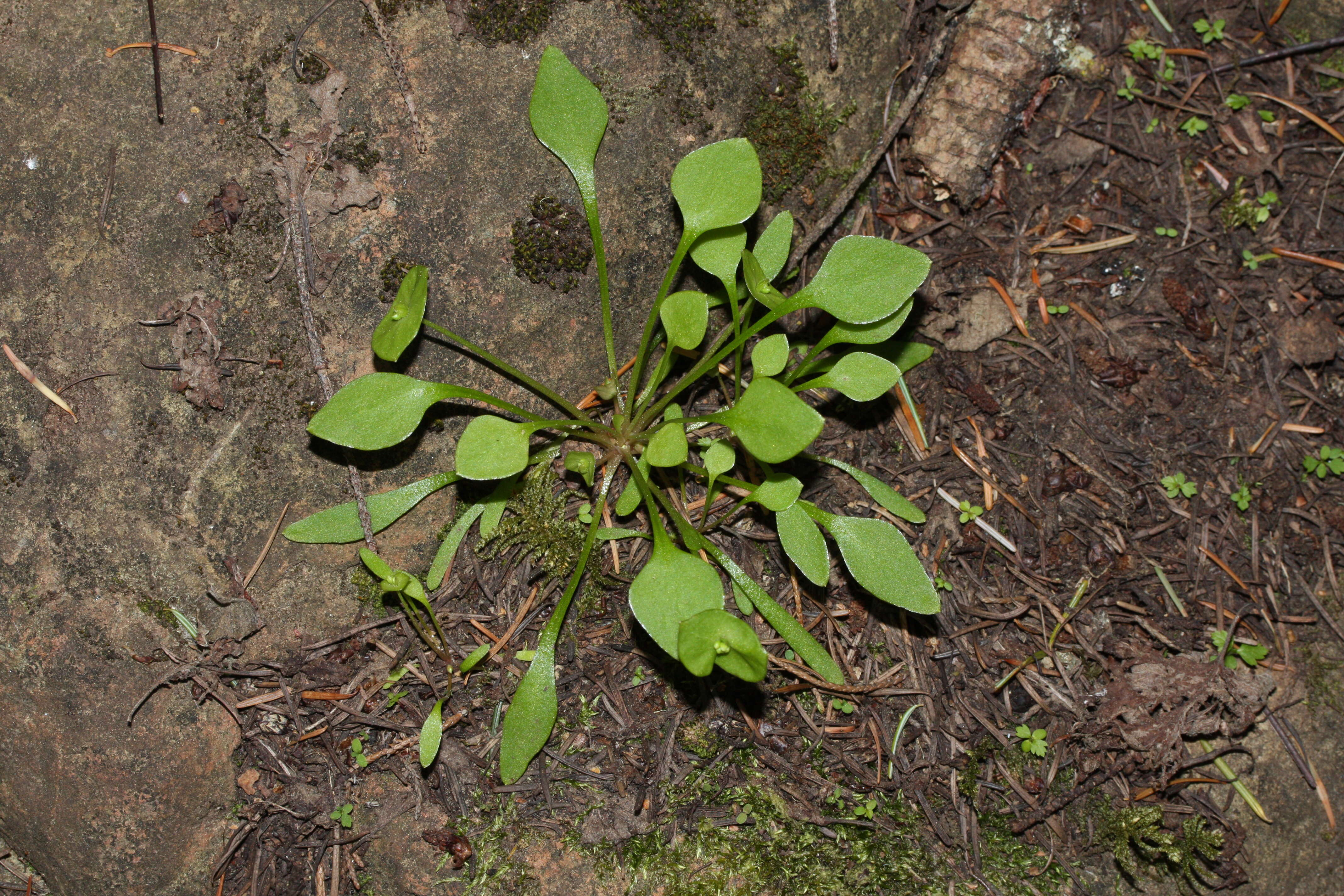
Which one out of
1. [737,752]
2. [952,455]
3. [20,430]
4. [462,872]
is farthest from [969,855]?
[20,430]

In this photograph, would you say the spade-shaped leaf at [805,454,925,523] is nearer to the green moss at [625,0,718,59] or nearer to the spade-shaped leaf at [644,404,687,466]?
the spade-shaped leaf at [644,404,687,466]

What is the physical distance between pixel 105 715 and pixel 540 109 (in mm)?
2133

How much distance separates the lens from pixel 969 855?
2359 mm

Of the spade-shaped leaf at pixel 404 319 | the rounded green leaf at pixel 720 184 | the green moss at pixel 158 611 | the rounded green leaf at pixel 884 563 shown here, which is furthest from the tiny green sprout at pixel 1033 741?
the green moss at pixel 158 611

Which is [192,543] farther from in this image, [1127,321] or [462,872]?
[1127,321]

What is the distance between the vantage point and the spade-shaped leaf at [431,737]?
233cm

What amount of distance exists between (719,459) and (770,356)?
1.08ft

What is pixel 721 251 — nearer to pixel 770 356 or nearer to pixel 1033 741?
pixel 770 356

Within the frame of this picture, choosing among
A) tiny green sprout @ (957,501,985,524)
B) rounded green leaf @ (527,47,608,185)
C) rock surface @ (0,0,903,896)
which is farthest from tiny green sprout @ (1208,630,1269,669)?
rock surface @ (0,0,903,896)

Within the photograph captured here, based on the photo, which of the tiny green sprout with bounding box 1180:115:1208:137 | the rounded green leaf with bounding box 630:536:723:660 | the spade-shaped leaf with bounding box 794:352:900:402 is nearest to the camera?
the rounded green leaf with bounding box 630:536:723:660

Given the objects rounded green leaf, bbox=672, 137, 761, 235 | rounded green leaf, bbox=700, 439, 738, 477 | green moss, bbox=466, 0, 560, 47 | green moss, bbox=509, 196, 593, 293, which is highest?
green moss, bbox=466, 0, 560, 47

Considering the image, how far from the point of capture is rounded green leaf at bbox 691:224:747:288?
2.52m

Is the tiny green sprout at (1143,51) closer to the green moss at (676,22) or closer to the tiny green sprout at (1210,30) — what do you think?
the tiny green sprout at (1210,30)

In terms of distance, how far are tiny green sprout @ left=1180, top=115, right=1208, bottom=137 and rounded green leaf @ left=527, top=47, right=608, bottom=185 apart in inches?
81.4
